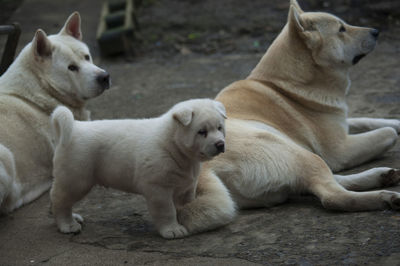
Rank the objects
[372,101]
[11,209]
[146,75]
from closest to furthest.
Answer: [11,209] → [372,101] → [146,75]

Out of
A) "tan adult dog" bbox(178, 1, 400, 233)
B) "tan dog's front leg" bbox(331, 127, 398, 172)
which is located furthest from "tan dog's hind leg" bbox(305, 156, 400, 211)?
"tan dog's front leg" bbox(331, 127, 398, 172)

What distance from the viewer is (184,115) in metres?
3.15

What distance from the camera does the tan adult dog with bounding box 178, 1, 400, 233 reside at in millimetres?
3498

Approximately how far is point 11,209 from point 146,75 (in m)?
4.20

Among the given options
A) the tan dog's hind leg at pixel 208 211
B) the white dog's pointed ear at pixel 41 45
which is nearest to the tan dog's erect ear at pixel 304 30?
the tan dog's hind leg at pixel 208 211

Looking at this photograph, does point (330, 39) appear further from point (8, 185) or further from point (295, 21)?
point (8, 185)

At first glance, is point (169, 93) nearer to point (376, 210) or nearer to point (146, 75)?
point (146, 75)

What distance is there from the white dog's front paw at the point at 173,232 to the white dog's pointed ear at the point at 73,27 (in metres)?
2.31

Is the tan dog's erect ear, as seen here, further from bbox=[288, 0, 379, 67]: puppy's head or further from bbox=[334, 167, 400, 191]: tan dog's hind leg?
bbox=[334, 167, 400, 191]: tan dog's hind leg

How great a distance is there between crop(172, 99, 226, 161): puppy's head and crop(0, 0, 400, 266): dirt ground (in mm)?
551

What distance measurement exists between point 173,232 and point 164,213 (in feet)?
0.43

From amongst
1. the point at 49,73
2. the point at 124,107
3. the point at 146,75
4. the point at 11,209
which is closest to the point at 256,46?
the point at 146,75

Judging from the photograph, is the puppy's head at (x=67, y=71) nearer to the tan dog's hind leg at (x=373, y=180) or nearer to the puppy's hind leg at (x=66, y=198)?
the puppy's hind leg at (x=66, y=198)

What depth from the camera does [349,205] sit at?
3447mm
